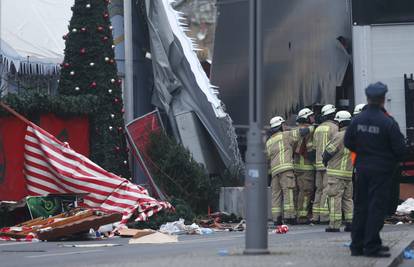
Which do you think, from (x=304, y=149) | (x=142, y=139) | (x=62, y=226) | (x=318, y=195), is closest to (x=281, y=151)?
(x=304, y=149)

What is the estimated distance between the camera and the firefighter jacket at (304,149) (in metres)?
17.4

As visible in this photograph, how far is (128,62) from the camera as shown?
68.3ft

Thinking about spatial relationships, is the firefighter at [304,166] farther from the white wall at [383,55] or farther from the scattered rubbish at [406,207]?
the scattered rubbish at [406,207]

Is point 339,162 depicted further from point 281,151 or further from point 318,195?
point 281,151

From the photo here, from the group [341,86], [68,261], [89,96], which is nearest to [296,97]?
[341,86]

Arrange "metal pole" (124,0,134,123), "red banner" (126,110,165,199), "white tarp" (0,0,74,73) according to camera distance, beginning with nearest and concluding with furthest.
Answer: "red banner" (126,110,165,199), "white tarp" (0,0,74,73), "metal pole" (124,0,134,123)

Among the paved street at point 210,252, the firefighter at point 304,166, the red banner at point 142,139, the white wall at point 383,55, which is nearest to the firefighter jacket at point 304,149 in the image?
the firefighter at point 304,166

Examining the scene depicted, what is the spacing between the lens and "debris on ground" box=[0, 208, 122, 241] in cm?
1441

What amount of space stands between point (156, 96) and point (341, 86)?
4.34 metres

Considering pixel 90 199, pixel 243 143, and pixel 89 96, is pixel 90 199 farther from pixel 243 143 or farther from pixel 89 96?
pixel 243 143

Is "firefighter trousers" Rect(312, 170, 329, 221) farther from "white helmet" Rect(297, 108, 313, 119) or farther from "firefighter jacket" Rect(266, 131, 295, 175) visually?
"white helmet" Rect(297, 108, 313, 119)

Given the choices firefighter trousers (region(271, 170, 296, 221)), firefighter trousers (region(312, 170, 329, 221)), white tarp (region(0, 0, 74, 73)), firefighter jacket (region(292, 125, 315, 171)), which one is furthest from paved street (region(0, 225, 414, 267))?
white tarp (region(0, 0, 74, 73))

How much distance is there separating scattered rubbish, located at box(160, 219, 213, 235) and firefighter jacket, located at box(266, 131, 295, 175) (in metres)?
1.96

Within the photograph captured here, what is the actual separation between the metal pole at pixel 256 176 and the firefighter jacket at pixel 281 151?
7032 millimetres
